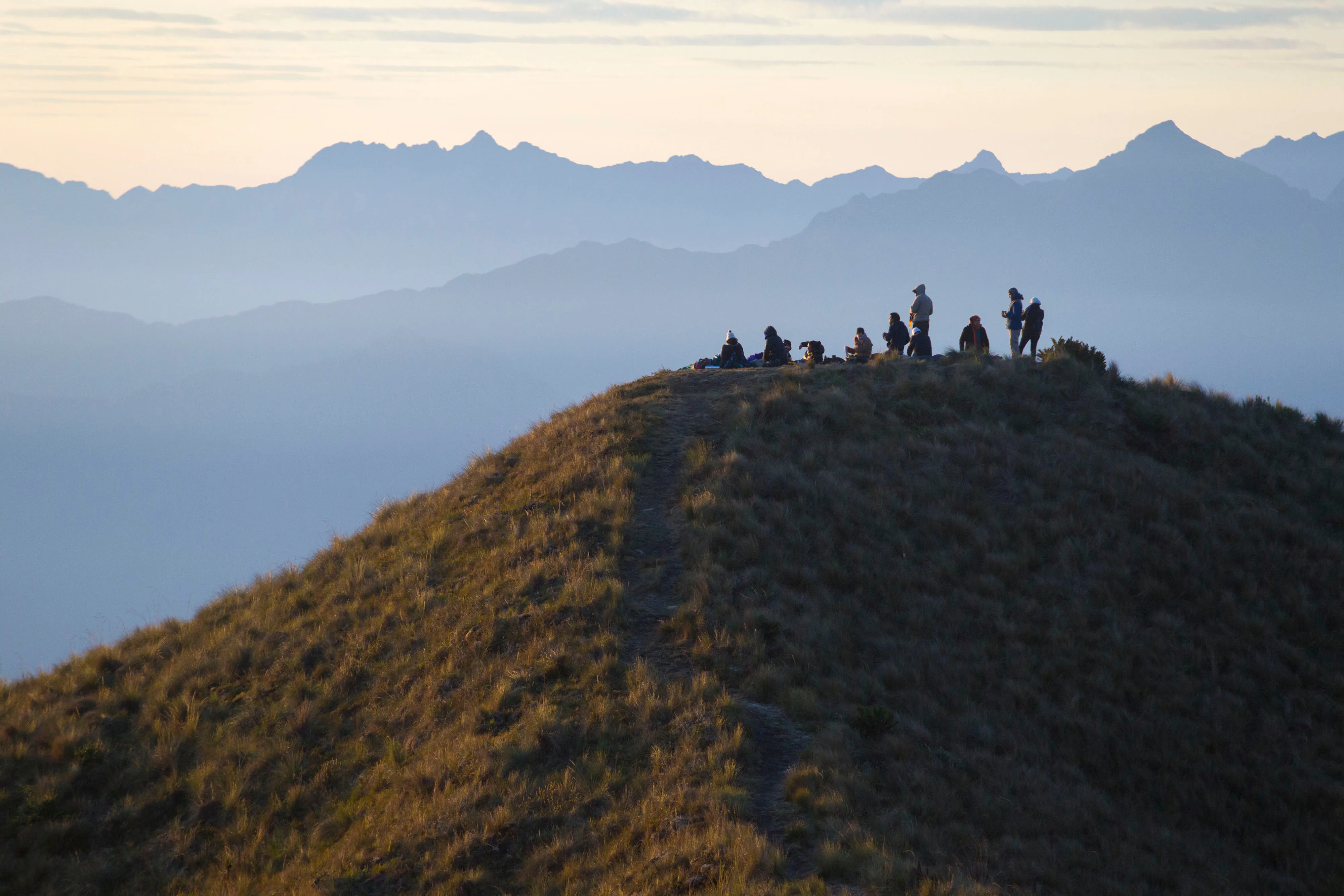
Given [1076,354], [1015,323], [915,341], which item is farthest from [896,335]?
[1076,354]

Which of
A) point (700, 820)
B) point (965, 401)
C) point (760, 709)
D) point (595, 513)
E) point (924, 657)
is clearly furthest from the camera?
point (965, 401)

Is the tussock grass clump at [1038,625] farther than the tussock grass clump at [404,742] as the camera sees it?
Yes


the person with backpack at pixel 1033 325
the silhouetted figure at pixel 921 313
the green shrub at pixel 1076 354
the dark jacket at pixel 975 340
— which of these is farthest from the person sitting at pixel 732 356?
the green shrub at pixel 1076 354

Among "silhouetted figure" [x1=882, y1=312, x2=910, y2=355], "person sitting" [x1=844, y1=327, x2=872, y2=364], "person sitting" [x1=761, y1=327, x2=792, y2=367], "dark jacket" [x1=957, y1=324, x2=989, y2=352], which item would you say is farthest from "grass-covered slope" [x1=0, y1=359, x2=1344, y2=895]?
"silhouetted figure" [x1=882, y1=312, x2=910, y2=355]

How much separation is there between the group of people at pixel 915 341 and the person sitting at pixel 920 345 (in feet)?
0.05

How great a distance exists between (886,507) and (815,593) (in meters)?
3.07

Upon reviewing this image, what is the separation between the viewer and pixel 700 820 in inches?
317

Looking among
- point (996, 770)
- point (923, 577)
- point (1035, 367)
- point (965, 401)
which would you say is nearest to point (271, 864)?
point (996, 770)

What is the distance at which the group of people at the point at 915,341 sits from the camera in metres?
23.6

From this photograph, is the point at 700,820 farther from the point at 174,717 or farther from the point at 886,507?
the point at 174,717

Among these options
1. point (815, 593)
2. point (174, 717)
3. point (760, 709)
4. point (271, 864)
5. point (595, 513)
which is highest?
point (595, 513)

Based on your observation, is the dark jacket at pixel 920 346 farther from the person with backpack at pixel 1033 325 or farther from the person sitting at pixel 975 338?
the person with backpack at pixel 1033 325

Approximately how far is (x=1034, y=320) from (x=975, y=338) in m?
1.68

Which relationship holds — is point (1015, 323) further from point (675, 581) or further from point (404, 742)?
point (404, 742)
